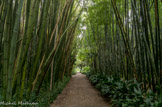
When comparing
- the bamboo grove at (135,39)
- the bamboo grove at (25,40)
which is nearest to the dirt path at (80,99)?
the bamboo grove at (25,40)

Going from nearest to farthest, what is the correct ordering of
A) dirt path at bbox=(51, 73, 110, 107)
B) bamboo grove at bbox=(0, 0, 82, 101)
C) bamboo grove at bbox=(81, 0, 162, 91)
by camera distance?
bamboo grove at bbox=(0, 0, 82, 101) → bamboo grove at bbox=(81, 0, 162, 91) → dirt path at bbox=(51, 73, 110, 107)

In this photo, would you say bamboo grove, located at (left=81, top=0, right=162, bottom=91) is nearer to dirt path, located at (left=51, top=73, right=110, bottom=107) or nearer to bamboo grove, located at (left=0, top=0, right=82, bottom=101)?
dirt path, located at (left=51, top=73, right=110, bottom=107)

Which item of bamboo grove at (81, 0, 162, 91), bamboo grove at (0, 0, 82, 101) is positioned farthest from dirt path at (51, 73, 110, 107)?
bamboo grove at (81, 0, 162, 91)

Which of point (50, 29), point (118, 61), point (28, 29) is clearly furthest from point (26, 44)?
point (118, 61)

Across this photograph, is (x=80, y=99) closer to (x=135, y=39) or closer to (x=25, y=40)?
(x=135, y=39)

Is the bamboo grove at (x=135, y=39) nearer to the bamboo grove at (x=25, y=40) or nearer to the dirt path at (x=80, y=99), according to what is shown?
the dirt path at (x=80, y=99)

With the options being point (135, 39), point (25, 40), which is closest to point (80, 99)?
point (135, 39)

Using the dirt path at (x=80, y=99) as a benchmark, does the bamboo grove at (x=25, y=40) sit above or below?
above

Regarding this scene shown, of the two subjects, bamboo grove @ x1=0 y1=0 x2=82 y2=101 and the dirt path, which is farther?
the dirt path

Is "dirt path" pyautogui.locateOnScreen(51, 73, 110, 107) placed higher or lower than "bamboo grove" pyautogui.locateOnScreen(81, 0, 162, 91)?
lower

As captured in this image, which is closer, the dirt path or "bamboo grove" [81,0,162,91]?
"bamboo grove" [81,0,162,91]

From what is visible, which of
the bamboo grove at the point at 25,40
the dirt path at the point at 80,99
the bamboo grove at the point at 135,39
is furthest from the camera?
the dirt path at the point at 80,99

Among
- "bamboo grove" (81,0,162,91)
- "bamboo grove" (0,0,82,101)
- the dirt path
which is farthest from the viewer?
the dirt path

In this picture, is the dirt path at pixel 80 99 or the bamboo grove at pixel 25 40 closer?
the bamboo grove at pixel 25 40
